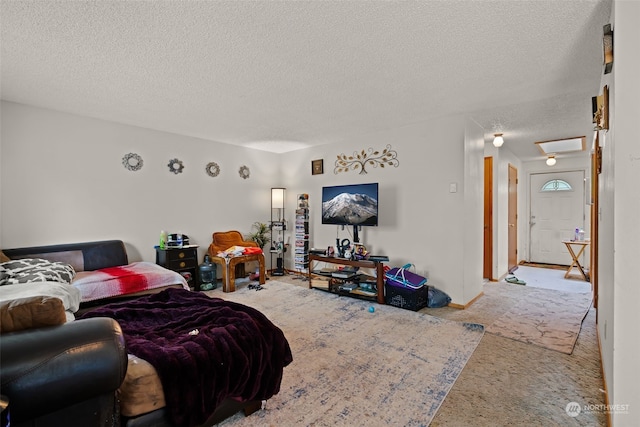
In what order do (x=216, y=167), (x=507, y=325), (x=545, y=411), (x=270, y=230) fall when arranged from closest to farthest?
(x=545, y=411) < (x=507, y=325) < (x=216, y=167) < (x=270, y=230)

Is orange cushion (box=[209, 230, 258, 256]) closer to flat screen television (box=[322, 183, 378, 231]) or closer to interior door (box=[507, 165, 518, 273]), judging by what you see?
flat screen television (box=[322, 183, 378, 231])

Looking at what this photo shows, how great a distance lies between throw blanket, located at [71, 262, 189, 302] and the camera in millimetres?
2934

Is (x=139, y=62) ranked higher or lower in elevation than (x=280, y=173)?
higher

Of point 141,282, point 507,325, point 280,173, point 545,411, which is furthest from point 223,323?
point 280,173

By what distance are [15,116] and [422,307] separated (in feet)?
16.8

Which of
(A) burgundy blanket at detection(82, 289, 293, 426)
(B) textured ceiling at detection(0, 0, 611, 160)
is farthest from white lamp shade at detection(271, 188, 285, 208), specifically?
(A) burgundy blanket at detection(82, 289, 293, 426)

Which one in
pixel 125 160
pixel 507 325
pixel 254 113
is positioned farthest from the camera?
pixel 125 160

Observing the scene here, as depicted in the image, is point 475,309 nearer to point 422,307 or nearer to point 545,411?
point 422,307

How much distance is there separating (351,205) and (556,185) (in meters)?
5.25

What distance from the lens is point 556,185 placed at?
6645 mm

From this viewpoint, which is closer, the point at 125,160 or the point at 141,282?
the point at 141,282

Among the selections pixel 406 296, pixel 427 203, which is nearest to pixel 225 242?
pixel 406 296

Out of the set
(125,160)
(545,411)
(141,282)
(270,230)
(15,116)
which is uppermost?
(15,116)

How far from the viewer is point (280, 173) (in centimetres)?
608
